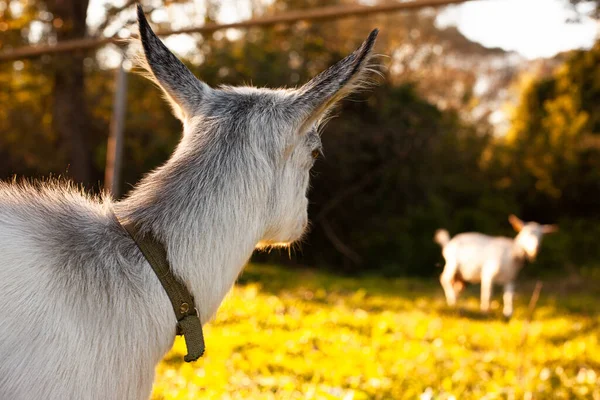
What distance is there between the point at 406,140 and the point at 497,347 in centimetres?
950

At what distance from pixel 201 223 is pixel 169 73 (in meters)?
0.62

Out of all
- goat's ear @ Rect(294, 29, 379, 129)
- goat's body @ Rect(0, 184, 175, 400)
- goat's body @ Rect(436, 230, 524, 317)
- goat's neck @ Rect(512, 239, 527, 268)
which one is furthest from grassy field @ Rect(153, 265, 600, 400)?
goat's ear @ Rect(294, 29, 379, 129)

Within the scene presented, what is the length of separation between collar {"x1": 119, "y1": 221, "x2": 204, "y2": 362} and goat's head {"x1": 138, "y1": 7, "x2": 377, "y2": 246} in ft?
1.25

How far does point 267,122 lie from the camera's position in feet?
7.97

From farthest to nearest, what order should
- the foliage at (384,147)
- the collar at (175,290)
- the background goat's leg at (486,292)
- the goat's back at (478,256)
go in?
the foliage at (384,147), the goat's back at (478,256), the background goat's leg at (486,292), the collar at (175,290)

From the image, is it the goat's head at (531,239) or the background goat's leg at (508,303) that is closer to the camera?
the background goat's leg at (508,303)

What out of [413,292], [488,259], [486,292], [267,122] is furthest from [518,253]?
[267,122]

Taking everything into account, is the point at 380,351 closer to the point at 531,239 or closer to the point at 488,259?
the point at 488,259

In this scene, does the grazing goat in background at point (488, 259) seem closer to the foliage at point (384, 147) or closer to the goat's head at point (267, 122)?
the foliage at point (384, 147)

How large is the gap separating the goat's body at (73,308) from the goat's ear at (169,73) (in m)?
0.58

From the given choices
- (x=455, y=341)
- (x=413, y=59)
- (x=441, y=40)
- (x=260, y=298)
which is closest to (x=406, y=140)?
(x=413, y=59)

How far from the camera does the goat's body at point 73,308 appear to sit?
199 centimetres

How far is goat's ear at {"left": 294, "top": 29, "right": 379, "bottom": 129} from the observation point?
222 centimetres

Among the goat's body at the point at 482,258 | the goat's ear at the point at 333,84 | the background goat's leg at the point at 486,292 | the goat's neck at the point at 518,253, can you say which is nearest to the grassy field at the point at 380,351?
the background goat's leg at the point at 486,292
